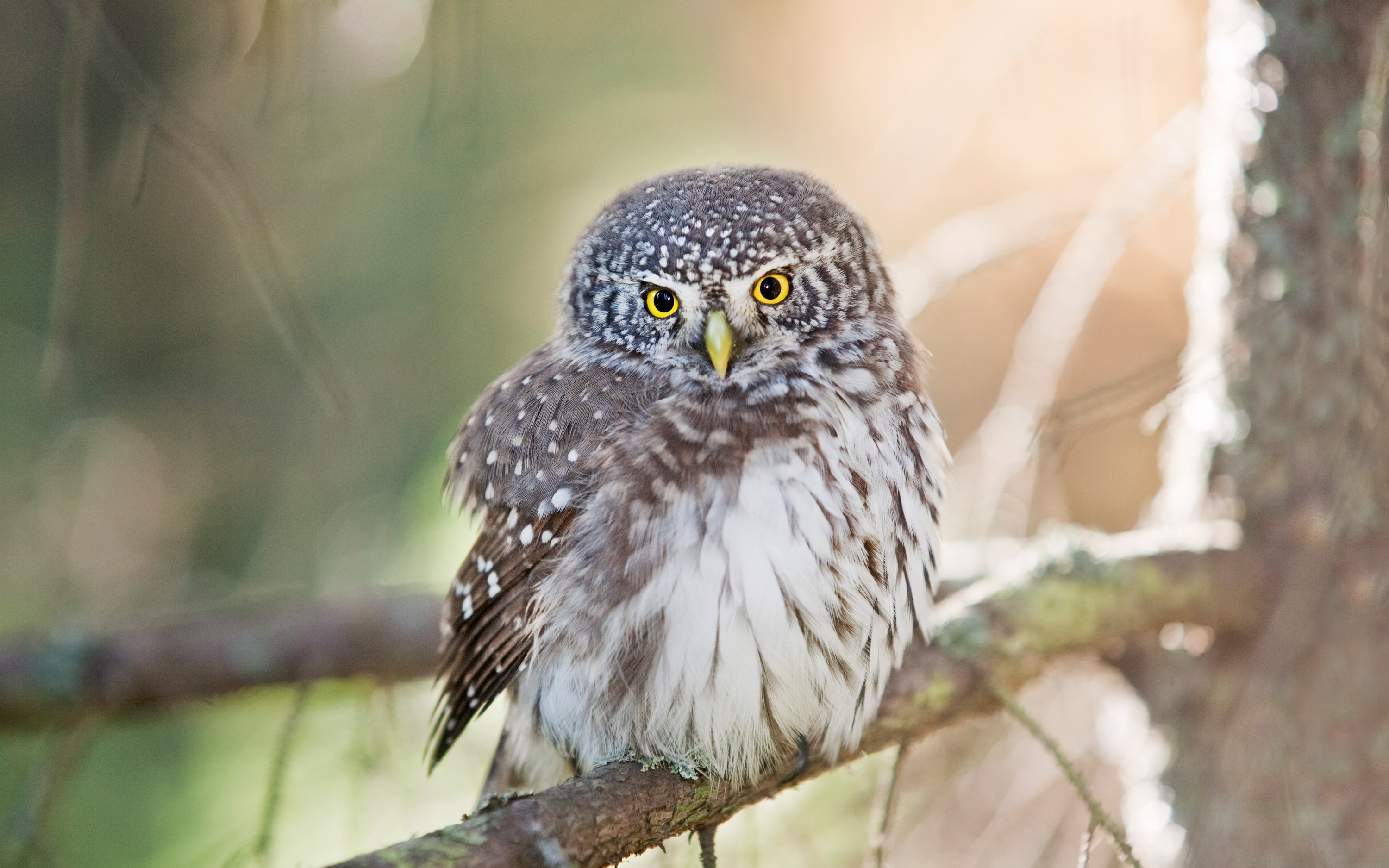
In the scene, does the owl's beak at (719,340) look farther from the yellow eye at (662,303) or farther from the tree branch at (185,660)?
the tree branch at (185,660)

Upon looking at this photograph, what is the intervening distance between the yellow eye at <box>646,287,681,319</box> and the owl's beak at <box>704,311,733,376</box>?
3.9 inches

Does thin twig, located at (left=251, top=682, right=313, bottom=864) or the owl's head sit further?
the owl's head

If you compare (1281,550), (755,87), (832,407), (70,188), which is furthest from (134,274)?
(1281,550)

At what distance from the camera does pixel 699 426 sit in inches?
77.0

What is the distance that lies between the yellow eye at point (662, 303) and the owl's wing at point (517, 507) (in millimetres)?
138

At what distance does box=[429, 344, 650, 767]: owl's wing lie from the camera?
6.65ft

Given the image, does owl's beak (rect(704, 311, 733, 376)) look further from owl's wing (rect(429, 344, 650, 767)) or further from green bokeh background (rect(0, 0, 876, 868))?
green bokeh background (rect(0, 0, 876, 868))

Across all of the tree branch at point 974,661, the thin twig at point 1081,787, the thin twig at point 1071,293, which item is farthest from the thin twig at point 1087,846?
the thin twig at point 1071,293

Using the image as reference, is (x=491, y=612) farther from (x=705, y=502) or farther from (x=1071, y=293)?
(x=1071, y=293)

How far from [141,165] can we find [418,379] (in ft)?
9.54

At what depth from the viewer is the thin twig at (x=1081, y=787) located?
1488mm

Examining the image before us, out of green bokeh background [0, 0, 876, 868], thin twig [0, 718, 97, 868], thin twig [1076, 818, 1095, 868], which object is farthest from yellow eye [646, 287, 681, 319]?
thin twig [0, 718, 97, 868]

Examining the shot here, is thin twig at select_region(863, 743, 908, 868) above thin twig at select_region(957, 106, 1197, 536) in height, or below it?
below

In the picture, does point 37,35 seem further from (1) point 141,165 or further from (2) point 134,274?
(1) point 141,165
